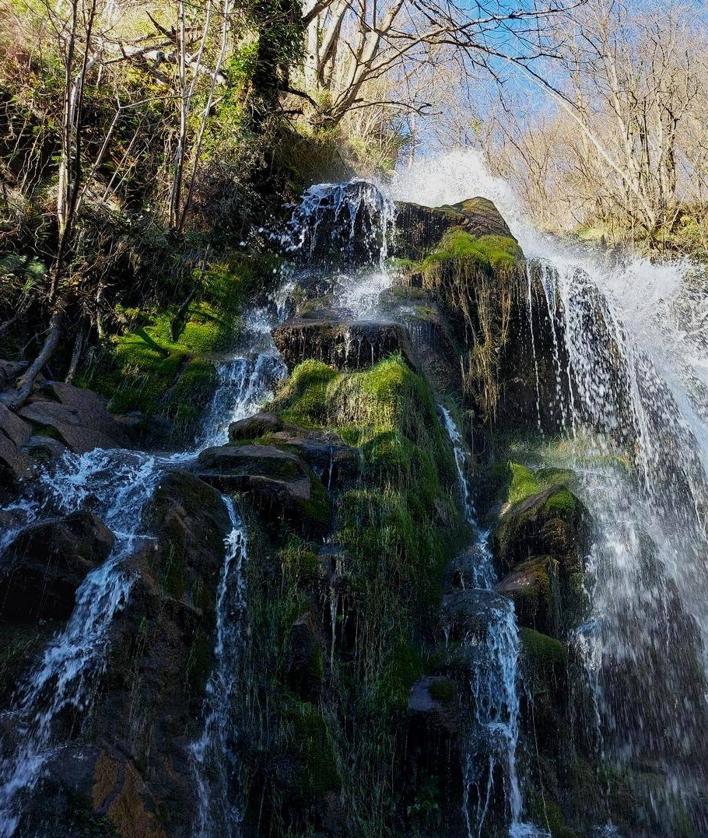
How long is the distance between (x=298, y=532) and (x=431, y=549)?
4.23ft

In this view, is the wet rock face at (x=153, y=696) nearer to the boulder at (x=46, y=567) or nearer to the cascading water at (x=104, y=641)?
the cascading water at (x=104, y=641)

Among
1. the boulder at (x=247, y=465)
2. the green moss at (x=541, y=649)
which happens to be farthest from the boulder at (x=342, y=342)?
the green moss at (x=541, y=649)

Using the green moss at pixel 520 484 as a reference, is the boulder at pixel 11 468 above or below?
below

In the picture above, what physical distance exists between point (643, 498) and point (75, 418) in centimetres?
636

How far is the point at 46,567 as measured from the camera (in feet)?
12.5

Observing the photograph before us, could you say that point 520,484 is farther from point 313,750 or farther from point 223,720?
point 223,720

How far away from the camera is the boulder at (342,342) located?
23.2ft

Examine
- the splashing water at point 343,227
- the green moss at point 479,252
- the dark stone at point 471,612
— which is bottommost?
the dark stone at point 471,612

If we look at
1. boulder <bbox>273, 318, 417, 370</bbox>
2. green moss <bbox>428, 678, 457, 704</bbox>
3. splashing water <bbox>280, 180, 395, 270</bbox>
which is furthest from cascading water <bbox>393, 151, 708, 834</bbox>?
boulder <bbox>273, 318, 417, 370</bbox>

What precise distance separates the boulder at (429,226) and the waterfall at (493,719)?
681cm

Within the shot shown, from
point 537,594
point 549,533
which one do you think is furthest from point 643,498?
point 537,594

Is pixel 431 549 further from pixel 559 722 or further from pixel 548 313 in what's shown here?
pixel 548 313

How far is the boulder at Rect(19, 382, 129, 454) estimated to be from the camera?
5.57 m

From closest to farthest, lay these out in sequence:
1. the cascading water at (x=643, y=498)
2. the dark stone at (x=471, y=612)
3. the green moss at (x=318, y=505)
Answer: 1. the dark stone at (x=471, y=612)
2. the green moss at (x=318, y=505)
3. the cascading water at (x=643, y=498)
